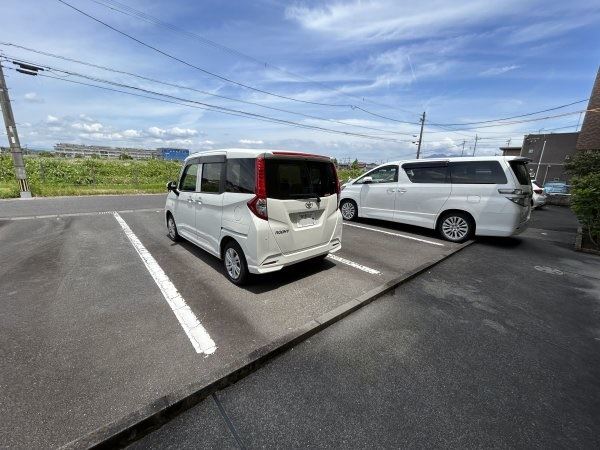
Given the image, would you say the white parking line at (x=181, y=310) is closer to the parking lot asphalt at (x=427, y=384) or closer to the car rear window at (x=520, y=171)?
the parking lot asphalt at (x=427, y=384)

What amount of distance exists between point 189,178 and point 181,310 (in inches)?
99.9

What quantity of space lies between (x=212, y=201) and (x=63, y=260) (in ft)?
9.76

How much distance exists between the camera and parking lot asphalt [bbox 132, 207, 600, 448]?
1.74 m

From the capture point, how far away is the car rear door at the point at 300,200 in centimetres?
338

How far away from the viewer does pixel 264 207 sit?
10.8 ft

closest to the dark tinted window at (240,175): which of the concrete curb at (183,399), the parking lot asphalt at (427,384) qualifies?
the concrete curb at (183,399)

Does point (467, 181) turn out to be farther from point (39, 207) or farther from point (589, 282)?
point (39, 207)

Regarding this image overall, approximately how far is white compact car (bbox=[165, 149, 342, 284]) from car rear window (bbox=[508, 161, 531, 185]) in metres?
4.15

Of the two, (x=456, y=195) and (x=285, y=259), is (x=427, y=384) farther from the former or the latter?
(x=456, y=195)

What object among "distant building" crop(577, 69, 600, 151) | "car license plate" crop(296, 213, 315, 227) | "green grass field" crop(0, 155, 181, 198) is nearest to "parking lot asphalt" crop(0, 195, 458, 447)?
"car license plate" crop(296, 213, 315, 227)

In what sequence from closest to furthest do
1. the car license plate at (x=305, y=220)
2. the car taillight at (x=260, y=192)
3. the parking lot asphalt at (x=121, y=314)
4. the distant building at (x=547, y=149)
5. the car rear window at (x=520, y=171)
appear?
the parking lot asphalt at (x=121, y=314) → the car taillight at (x=260, y=192) → the car license plate at (x=305, y=220) → the car rear window at (x=520, y=171) → the distant building at (x=547, y=149)

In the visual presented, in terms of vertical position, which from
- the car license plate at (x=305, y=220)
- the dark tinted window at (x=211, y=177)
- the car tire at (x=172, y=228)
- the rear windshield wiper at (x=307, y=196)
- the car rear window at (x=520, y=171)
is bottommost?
the car tire at (x=172, y=228)

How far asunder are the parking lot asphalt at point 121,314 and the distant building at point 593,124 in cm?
1879

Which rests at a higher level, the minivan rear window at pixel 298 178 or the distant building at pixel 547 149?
the distant building at pixel 547 149
